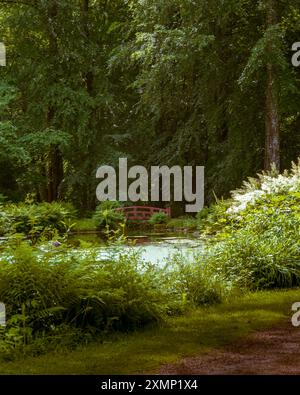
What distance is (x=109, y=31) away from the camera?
2420cm

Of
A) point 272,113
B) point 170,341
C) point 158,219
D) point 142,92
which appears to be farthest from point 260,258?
point 142,92

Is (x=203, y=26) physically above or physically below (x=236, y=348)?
above

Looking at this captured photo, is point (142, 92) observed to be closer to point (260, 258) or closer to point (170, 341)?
point (260, 258)

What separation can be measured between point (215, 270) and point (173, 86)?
1468 centimetres

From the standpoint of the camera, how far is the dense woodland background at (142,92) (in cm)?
1909

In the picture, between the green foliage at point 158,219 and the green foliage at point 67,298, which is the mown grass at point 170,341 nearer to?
the green foliage at point 67,298

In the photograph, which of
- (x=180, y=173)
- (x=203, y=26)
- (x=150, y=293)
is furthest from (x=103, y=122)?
(x=150, y=293)

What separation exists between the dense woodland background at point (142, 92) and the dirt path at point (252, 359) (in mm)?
12716

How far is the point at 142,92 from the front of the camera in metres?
23.6

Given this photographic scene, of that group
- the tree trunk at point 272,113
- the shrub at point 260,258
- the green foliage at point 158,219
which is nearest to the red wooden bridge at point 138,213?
the green foliage at point 158,219

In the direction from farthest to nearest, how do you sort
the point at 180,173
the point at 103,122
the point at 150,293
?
the point at 103,122 → the point at 180,173 → the point at 150,293

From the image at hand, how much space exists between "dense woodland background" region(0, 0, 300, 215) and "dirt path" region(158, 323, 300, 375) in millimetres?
12716

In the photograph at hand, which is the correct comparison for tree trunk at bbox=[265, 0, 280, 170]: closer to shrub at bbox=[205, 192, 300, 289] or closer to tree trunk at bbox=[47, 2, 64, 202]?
tree trunk at bbox=[47, 2, 64, 202]

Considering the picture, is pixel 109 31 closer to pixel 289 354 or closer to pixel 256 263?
pixel 256 263
